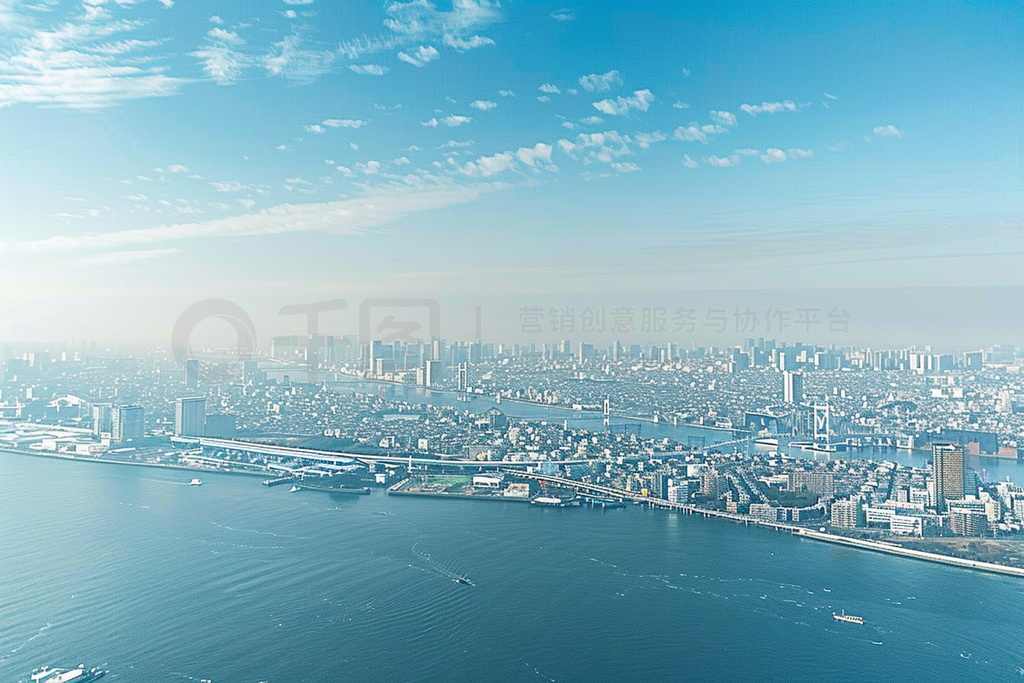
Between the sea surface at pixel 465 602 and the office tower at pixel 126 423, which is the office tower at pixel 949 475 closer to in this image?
the sea surface at pixel 465 602

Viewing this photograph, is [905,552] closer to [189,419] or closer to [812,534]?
[812,534]

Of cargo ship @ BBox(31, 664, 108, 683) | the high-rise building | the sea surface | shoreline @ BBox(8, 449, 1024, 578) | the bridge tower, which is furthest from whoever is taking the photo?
the bridge tower

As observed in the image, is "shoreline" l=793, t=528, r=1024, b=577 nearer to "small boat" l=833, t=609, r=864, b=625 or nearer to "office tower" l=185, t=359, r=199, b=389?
"small boat" l=833, t=609, r=864, b=625

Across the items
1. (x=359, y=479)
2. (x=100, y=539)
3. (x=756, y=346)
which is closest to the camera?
(x=100, y=539)

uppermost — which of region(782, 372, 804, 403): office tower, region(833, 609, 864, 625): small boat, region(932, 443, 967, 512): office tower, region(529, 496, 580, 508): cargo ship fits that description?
region(782, 372, 804, 403): office tower

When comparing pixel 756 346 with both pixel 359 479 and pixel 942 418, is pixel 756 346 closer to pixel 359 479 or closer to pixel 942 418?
pixel 942 418

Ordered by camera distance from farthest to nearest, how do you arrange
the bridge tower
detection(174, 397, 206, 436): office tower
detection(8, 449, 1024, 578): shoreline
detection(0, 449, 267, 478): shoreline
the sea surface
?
the bridge tower
detection(174, 397, 206, 436): office tower
detection(0, 449, 267, 478): shoreline
detection(8, 449, 1024, 578): shoreline
the sea surface

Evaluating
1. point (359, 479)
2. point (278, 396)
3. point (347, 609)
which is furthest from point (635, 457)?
point (278, 396)

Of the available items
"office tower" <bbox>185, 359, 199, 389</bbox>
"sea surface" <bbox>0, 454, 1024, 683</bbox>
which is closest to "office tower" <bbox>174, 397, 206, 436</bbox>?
"office tower" <bbox>185, 359, 199, 389</bbox>
